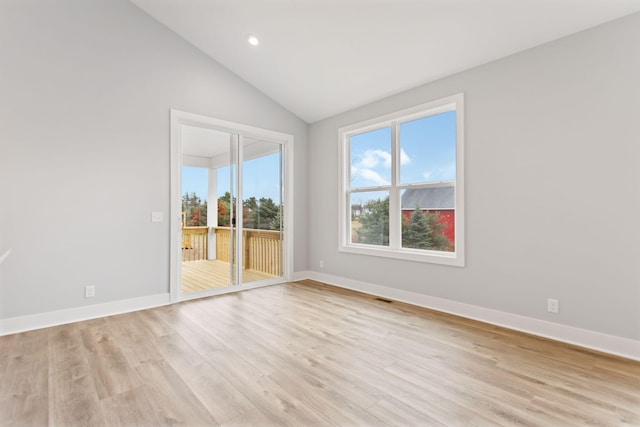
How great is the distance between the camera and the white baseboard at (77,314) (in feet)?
9.77

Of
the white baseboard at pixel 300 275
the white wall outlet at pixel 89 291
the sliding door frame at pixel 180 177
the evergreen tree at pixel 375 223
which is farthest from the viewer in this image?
the white baseboard at pixel 300 275

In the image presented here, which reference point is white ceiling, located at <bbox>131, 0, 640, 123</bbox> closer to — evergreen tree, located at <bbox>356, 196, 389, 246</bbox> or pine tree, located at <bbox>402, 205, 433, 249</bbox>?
evergreen tree, located at <bbox>356, 196, 389, 246</bbox>

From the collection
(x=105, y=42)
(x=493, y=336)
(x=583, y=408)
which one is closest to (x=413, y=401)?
(x=583, y=408)

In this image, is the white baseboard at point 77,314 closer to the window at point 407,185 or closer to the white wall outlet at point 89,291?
the white wall outlet at point 89,291

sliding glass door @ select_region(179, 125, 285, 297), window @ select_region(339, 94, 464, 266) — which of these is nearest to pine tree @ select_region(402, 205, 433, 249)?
window @ select_region(339, 94, 464, 266)

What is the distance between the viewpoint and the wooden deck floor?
4.17 m

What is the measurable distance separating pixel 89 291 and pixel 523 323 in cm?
447

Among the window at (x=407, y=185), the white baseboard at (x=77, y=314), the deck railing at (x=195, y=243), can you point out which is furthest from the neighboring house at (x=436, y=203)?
the white baseboard at (x=77, y=314)

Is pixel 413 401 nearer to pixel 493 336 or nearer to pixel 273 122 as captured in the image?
pixel 493 336

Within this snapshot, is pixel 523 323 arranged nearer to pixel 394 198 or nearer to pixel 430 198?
pixel 430 198

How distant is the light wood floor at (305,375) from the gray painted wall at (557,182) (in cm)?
42

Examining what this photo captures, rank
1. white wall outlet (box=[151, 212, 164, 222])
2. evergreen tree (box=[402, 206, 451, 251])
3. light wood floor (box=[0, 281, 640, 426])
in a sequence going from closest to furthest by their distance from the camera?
1. light wood floor (box=[0, 281, 640, 426])
2. evergreen tree (box=[402, 206, 451, 251])
3. white wall outlet (box=[151, 212, 164, 222])

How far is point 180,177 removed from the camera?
4.04m

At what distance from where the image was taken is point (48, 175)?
3.17 metres
